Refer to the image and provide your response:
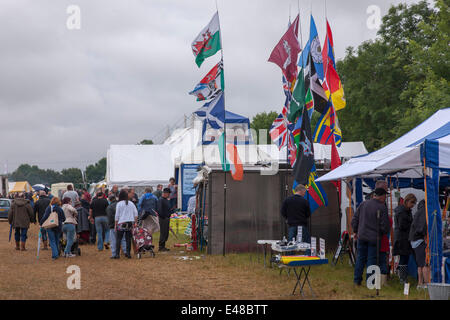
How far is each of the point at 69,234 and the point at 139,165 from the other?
16.9 m

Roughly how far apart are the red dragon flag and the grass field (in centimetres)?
465

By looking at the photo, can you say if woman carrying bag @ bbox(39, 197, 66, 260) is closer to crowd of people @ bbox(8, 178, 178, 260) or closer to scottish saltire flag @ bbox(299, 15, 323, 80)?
crowd of people @ bbox(8, 178, 178, 260)

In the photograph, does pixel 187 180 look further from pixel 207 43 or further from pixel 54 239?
pixel 54 239

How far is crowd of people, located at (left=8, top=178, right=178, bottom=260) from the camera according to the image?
15.1 m

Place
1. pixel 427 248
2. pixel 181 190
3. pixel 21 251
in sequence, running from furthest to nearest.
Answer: pixel 181 190, pixel 21 251, pixel 427 248

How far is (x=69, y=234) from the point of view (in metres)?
15.5

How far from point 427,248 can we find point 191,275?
471cm

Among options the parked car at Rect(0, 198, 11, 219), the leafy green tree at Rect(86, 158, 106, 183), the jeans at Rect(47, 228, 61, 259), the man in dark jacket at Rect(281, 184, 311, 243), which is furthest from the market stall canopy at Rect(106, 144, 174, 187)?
the leafy green tree at Rect(86, 158, 106, 183)

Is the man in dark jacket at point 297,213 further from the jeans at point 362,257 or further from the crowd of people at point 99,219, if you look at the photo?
the crowd of people at point 99,219

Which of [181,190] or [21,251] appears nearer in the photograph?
[21,251]

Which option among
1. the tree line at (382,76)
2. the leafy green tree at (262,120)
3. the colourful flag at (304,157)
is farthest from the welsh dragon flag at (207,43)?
the leafy green tree at (262,120)

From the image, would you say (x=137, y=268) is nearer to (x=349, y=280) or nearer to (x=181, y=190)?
(x=349, y=280)

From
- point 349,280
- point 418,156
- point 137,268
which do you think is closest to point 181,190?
point 137,268
